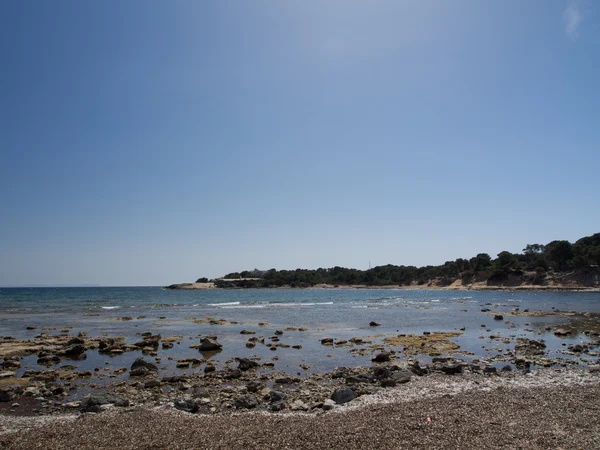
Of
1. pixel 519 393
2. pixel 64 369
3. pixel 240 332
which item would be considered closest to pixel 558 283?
pixel 240 332

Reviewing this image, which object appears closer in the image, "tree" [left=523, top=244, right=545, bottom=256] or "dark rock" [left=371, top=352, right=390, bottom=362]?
"dark rock" [left=371, top=352, right=390, bottom=362]

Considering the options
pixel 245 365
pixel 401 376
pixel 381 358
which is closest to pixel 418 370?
pixel 401 376

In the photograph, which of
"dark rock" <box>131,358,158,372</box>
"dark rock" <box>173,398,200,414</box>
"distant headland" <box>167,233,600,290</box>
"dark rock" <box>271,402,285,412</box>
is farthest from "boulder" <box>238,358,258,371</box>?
"distant headland" <box>167,233,600,290</box>

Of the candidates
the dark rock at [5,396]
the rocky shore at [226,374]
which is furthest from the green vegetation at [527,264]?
the dark rock at [5,396]

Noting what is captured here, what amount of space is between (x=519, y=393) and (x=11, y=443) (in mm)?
17348

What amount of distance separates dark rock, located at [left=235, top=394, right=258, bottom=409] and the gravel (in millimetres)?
1021

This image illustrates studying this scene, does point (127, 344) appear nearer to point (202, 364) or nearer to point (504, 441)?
point (202, 364)

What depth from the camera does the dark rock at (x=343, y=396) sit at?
14664 mm

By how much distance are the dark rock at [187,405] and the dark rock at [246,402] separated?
148 cm

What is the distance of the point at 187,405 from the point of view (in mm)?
14148

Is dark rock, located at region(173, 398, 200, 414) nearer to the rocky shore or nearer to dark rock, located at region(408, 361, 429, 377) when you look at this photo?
the rocky shore

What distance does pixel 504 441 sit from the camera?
10172 millimetres

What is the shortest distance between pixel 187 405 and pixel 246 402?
2178 millimetres

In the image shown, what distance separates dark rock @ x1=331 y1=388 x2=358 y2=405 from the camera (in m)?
14.7
